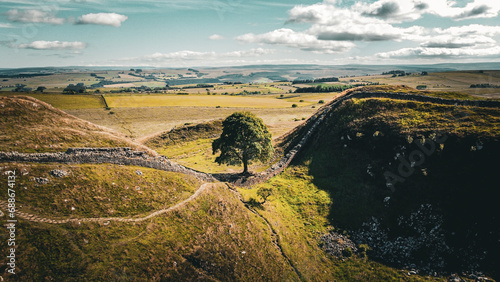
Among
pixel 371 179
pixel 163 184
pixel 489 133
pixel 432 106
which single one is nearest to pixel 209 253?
pixel 163 184

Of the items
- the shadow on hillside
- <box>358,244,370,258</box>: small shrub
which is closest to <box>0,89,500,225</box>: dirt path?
the shadow on hillside

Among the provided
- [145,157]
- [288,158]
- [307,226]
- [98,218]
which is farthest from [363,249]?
[145,157]

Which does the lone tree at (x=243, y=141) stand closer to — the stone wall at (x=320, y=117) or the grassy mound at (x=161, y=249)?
the stone wall at (x=320, y=117)

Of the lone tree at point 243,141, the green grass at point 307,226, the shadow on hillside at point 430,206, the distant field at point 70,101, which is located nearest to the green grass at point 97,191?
the green grass at point 307,226

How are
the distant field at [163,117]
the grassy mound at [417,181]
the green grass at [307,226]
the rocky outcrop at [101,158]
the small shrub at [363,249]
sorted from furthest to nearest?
the distant field at [163,117]
the small shrub at [363,249]
the rocky outcrop at [101,158]
the grassy mound at [417,181]
the green grass at [307,226]

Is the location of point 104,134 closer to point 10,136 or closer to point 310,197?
point 10,136

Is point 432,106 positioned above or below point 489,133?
above

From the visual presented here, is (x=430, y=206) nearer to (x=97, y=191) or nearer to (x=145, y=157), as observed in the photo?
(x=145, y=157)

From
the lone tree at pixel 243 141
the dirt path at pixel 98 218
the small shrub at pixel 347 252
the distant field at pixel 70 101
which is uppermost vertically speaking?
the distant field at pixel 70 101
